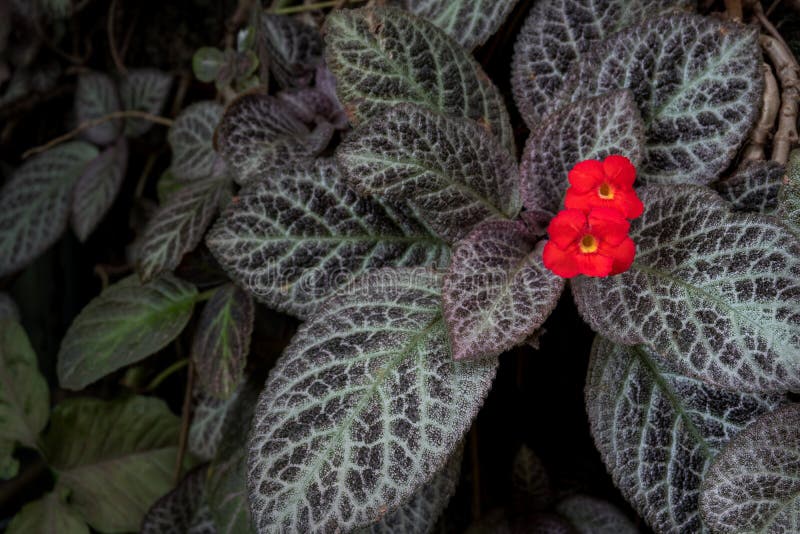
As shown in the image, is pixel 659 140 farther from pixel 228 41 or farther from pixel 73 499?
pixel 73 499

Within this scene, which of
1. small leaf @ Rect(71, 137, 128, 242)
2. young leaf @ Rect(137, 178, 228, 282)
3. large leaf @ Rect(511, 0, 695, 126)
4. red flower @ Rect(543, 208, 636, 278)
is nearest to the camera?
red flower @ Rect(543, 208, 636, 278)

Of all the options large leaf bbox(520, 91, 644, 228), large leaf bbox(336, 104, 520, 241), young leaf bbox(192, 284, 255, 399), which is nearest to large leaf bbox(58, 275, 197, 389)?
young leaf bbox(192, 284, 255, 399)

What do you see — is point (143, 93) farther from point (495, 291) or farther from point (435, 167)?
point (495, 291)

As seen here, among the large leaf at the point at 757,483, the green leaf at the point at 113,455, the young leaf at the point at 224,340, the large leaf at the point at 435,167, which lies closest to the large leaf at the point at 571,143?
the large leaf at the point at 435,167

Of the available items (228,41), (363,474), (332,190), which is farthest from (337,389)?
(228,41)

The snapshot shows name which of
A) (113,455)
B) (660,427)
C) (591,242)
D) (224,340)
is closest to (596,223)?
(591,242)

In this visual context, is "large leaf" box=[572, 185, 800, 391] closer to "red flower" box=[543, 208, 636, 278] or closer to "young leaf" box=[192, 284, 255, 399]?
"red flower" box=[543, 208, 636, 278]
